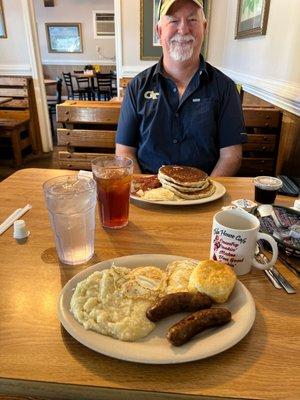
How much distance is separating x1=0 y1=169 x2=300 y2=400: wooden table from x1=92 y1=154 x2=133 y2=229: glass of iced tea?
0.37 ft

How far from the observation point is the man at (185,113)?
1784mm

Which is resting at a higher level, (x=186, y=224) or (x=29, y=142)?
(x=186, y=224)

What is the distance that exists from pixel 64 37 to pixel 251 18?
27.3ft

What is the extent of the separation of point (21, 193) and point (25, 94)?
4254mm

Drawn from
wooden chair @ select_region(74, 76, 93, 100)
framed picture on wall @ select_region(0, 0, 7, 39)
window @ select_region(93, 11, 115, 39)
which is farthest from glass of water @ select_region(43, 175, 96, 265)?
window @ select_region(93, 11, 115, 39)

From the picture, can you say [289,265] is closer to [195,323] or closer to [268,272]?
[268,272]

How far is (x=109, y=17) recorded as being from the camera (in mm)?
9508

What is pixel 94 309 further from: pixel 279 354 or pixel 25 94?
pixel 25 94

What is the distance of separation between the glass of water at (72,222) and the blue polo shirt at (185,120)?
100 centimetres

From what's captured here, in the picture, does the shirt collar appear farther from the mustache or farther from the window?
the window

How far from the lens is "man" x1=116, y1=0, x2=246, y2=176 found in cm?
178

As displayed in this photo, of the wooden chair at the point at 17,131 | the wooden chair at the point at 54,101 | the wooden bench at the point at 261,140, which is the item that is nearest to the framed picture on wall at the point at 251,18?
the wooden bench at the point at 261,140

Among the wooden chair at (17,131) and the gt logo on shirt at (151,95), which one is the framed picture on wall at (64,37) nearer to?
the wooden chair at (17,131)

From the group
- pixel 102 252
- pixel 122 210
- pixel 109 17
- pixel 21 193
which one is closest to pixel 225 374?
pixel 102 252
